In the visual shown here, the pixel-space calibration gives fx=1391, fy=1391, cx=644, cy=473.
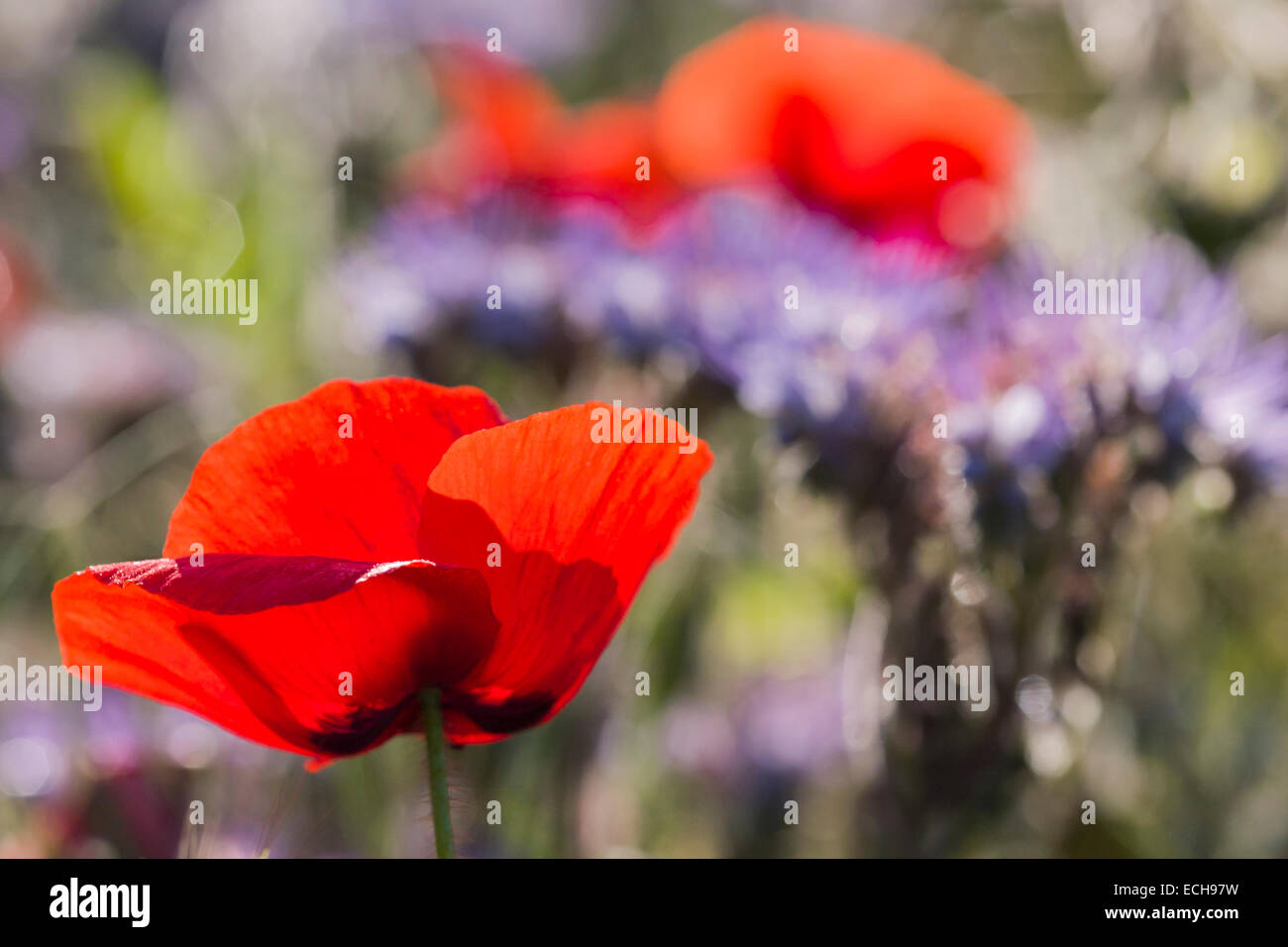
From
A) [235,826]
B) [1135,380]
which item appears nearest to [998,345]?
[1135,380]

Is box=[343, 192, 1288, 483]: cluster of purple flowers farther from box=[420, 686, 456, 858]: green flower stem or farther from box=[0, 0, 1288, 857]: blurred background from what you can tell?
box=[420, 686, 456, 858]: green flower stem

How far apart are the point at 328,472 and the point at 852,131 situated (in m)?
0.45

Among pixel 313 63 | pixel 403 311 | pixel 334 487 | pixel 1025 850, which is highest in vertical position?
pixel 313 63

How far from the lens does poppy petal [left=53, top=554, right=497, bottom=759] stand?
0.76 ft

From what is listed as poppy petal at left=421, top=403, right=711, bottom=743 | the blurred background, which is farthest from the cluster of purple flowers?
poppy petal at left=421, top=403, right=711, bottom=743

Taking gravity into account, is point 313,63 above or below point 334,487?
above

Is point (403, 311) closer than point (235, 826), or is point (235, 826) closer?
point (235, 826)

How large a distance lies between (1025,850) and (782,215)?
28 centimetres

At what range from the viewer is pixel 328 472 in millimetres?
261

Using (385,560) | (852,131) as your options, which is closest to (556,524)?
(385,560)

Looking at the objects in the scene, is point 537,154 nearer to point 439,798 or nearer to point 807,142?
point 807,142

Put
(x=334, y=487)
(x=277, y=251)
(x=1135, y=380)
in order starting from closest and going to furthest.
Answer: (x=334, y=487), (x=1135, y=380), (x=277, y=251)

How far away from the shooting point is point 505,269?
0.54 meters
